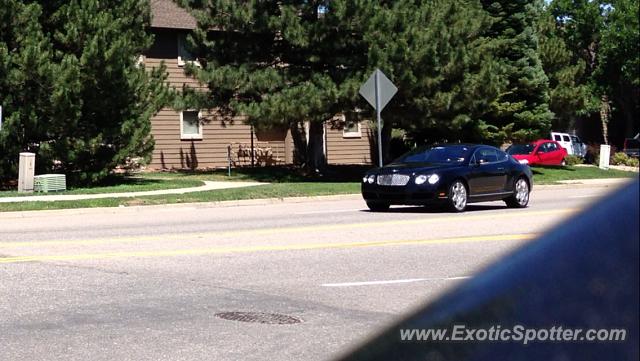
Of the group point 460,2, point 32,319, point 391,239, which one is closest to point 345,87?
point 460,2

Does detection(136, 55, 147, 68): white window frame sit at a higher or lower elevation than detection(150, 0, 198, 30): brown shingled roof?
lower

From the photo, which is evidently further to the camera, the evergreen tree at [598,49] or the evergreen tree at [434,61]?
the evergreen tree at [598,49]

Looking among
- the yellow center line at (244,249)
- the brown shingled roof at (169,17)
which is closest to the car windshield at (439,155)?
the yellow center line at (244,249)

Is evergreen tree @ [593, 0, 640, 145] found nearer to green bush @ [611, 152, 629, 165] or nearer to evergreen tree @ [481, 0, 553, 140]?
green bush @ [611, 152, 629, 165]

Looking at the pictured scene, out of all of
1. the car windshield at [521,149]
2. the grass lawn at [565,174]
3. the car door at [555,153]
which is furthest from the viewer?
the car door at [555,153]

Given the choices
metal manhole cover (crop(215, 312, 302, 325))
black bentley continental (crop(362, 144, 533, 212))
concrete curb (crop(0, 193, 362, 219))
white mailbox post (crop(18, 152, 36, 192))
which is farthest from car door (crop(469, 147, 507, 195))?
white mailbox post (crop(18, 152, 36, 192))

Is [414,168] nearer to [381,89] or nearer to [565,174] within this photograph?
[381,89]

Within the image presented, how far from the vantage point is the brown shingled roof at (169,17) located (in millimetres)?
36322

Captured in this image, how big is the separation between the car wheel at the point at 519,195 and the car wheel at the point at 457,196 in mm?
1533

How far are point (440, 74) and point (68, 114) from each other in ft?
40.0

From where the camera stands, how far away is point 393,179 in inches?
645

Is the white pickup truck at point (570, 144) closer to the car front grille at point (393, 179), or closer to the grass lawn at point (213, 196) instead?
the grass lawn at point (213, 196)

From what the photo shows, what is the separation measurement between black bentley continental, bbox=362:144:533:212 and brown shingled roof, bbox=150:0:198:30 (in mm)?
21164

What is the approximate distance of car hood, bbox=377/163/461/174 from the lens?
1634 centimetres
